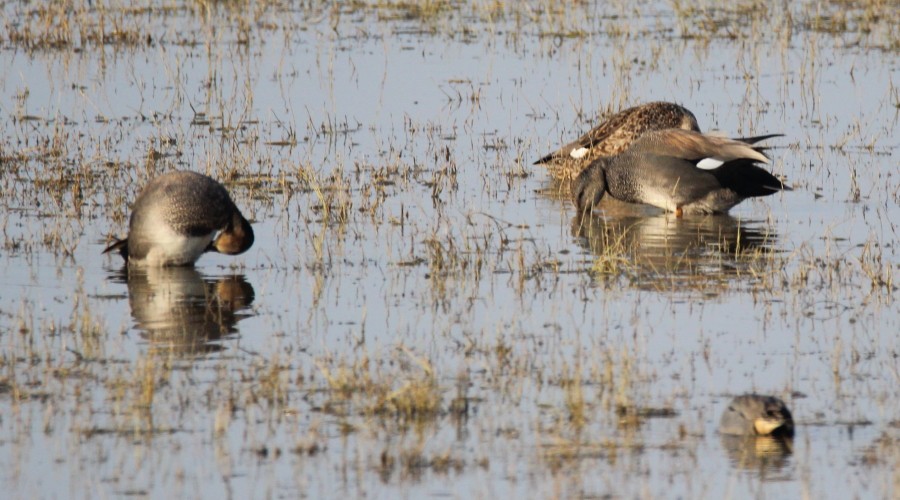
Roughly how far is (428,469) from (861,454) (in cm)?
160

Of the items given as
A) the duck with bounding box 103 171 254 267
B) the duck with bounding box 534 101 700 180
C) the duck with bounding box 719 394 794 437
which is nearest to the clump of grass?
the duck with bounding box 719 394 794 437

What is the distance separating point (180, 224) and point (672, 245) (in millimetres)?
3198

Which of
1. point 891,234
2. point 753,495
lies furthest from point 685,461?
point 891,234

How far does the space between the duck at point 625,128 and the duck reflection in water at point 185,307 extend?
172 inches

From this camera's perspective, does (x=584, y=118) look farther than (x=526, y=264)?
Yes

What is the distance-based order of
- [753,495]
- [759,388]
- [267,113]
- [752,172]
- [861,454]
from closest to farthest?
[753,495]
[861,454]
[759,388]
[752,172]
[267,113]

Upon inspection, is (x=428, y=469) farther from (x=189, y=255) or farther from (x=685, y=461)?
(x=189, y=255)

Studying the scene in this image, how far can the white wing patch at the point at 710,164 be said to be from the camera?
37.8ft

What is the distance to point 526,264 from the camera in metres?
9.38

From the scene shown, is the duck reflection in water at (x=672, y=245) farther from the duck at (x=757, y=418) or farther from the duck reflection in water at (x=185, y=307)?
the duck at (x=757, y=418)

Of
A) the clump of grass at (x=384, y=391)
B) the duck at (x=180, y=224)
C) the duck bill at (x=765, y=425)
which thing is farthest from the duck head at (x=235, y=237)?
the duck bill at (x=765, y=425)

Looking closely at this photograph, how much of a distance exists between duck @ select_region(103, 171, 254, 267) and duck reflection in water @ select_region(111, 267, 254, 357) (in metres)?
0.13

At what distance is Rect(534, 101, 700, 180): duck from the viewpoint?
12.9 meters

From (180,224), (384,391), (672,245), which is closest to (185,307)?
(180,224)
